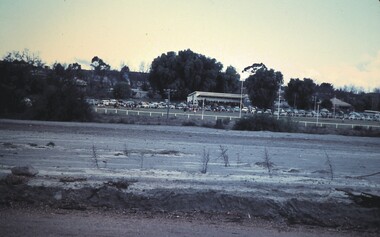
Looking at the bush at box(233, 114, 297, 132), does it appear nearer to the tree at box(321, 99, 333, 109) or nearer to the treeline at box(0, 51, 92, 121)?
the treeline at box(0, 51, 92, 121)

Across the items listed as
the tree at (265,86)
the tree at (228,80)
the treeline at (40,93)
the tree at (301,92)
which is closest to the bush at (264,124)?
the treeline at (40,93)

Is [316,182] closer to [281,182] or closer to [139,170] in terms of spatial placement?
[281,182]

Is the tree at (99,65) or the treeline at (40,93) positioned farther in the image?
the tree at (99,65)

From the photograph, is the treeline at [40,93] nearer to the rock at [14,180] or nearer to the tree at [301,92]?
the rock at [14,180]

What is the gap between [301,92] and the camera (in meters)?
97.5

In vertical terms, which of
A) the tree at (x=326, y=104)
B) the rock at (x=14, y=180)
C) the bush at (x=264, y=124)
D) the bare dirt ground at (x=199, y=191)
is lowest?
the bare dirt ground at (x=199, y=191)

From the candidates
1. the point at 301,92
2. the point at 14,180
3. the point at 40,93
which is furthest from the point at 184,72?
the point at 14,180

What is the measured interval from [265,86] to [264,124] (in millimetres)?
51785

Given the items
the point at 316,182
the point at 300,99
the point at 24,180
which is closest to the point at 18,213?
A: the point at 24,180

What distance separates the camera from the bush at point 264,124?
37.4 metres

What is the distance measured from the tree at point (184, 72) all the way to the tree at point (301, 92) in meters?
20.1

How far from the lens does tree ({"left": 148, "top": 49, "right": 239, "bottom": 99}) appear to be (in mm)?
96375

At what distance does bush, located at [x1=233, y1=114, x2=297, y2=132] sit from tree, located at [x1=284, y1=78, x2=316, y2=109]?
2355 inches

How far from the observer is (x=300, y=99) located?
9931 centimetres
